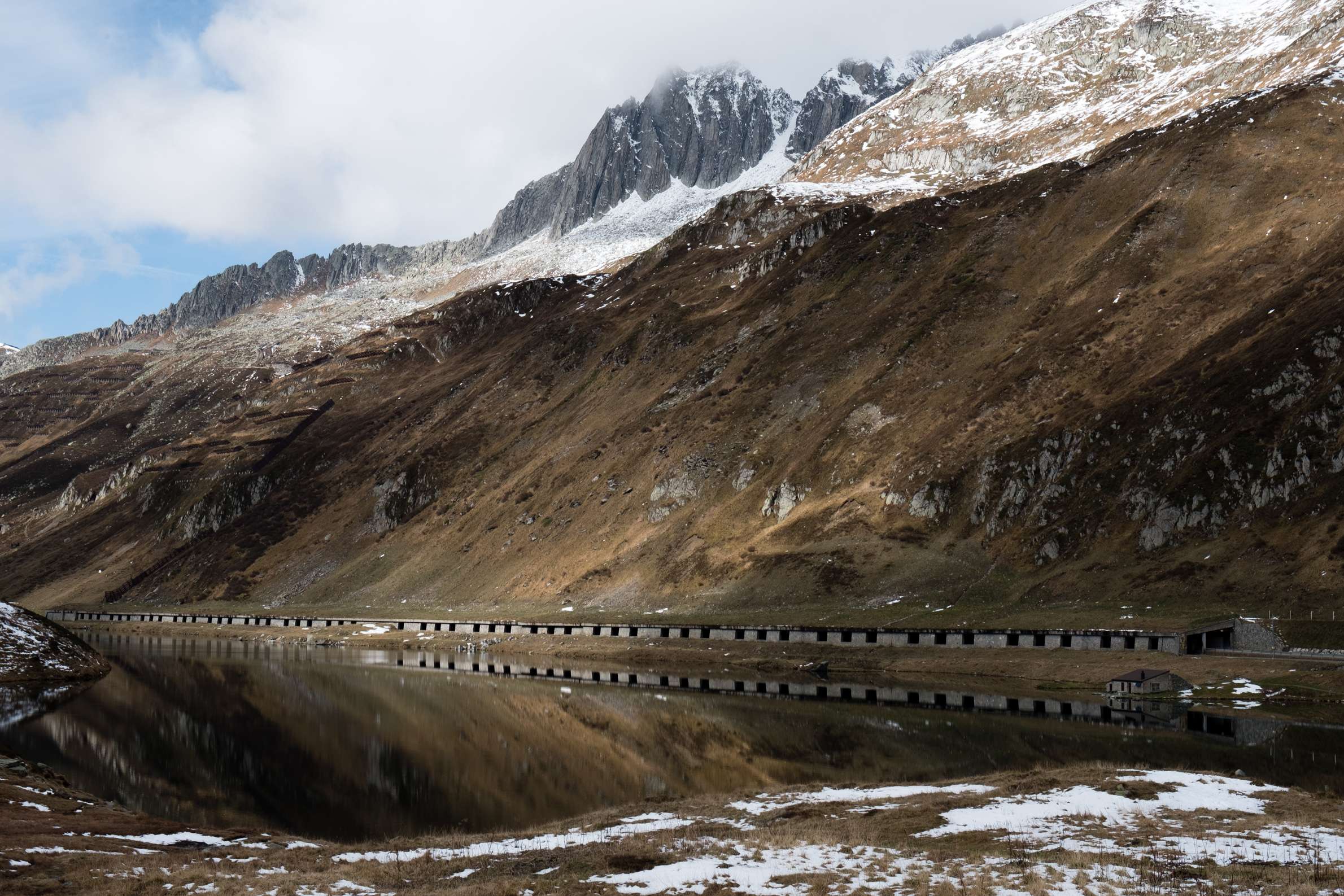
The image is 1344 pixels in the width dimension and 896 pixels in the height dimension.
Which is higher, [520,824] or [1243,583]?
[1243,583]

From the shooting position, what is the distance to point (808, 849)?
1146 inches

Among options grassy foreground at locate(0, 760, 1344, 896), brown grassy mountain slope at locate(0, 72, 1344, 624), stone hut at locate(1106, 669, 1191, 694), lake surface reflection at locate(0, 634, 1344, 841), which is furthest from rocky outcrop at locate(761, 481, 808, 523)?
grassy foreground at locate(0, 760, 1344, 896)

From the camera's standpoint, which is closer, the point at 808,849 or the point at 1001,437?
the point at 808,849

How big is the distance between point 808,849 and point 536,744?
3234cm

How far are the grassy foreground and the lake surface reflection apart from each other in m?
5.72

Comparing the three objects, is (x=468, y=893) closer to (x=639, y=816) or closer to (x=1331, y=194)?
(x=639, y=816)

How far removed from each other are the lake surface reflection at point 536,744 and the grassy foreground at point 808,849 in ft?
18.8

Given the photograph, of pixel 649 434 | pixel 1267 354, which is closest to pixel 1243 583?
pixel 1267 354

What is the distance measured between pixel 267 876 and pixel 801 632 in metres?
80.0

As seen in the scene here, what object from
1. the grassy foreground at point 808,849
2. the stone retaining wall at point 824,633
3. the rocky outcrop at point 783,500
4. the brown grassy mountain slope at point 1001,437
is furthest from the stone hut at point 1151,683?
the rocky outcrop at point 783,500

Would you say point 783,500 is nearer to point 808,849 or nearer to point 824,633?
point 824,633

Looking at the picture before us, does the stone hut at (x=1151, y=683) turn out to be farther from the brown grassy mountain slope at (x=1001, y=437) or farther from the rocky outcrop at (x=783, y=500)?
the rocky outcrop at (x=783, y=500)

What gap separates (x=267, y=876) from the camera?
2781 centimetres

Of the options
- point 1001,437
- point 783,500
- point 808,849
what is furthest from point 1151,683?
point 783,500
